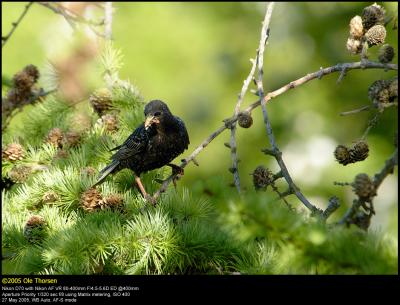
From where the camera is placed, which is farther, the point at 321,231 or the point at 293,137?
the point at 293,137

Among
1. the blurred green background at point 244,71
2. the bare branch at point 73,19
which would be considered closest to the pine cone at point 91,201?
the bare branch at point 73,19

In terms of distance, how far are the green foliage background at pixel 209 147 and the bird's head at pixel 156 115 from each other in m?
0.09

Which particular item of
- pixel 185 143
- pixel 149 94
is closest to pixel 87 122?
pixel 185 143

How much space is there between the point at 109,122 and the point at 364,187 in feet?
5.82

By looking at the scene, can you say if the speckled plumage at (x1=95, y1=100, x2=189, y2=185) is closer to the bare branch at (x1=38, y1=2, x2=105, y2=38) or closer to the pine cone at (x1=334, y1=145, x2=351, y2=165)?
the bare branch at (x1=38, y1=2, x2=105, y2=38)

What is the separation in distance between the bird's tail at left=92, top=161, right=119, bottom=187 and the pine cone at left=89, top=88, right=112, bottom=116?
14.4 inches

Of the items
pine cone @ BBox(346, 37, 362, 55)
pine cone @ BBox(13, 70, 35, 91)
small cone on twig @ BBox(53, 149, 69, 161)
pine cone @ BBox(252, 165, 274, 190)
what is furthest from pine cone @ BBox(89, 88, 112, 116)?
pine cone @ BBox(346, 37, 362, 55)

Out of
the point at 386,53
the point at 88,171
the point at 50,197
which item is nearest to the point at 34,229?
the point at 50,197

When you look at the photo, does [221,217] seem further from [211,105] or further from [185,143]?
[211,105]

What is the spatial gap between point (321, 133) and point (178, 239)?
6022 millimetres

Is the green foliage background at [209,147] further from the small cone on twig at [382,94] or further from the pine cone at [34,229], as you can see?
the small cone on twig at [382,94]

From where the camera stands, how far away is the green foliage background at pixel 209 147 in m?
1.39

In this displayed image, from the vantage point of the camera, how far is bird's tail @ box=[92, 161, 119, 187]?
8.40ft
